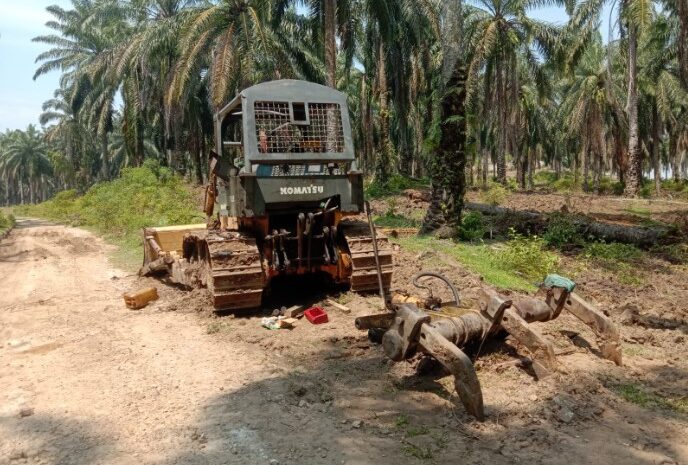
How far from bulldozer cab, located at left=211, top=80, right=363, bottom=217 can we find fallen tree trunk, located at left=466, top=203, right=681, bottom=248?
6.94 m

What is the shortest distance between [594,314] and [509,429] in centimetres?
202

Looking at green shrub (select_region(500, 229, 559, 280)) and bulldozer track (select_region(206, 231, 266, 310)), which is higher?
bulldozer track (select_region(206, 231, 266, 310))

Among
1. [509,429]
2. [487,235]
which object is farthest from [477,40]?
[509,429]

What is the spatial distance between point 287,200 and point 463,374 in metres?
3.73

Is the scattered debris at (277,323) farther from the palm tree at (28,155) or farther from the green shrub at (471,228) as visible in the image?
the palm tree at (28,155)

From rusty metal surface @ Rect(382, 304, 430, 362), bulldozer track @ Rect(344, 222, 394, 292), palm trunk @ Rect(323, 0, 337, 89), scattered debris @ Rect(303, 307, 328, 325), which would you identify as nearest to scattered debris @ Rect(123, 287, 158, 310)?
scattered debris @ Rect(303, 307, 328, 325)

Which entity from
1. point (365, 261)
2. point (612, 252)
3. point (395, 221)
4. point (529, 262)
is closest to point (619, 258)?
point (612, 252)

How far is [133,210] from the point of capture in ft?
78.0

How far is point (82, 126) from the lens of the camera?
53438 millimetres

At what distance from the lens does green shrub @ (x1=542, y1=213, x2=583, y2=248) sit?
12.7 m

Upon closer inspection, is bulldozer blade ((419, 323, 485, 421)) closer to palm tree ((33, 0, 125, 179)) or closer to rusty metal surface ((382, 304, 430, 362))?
rusty metal surface ((382, 304, 430, 362))

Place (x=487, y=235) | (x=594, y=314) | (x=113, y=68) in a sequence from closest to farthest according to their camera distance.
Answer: (x=594, y=314)
(x=487, y=235)
(x=113, y=68)

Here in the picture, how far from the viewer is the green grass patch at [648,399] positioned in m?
4.53

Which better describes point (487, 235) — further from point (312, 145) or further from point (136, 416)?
point (136, 416)
